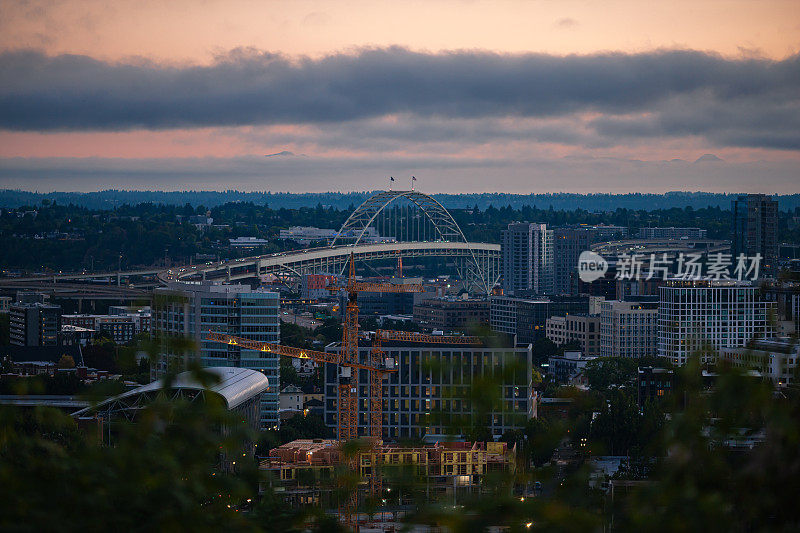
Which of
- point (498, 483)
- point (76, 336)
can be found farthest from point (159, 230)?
point (498, 483)

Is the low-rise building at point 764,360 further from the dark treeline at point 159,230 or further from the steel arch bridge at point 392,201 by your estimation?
the steel arch bridge at point 392,201

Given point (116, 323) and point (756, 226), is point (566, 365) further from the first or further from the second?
point (756, 226)

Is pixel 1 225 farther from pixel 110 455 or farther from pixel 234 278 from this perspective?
pixel 110 455

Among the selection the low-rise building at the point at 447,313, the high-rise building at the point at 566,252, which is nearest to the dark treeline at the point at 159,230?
the high-rise building at the point at 566,252

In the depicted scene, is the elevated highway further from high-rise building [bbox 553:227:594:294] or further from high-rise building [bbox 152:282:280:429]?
high-rise building [bbox 152:282:280:429]

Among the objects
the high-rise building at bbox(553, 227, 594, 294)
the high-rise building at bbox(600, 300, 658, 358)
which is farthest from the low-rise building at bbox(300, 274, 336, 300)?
the high-rise building at bbox(600, 300, 658, 358)
